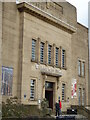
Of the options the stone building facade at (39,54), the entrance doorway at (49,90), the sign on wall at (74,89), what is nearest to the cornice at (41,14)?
the stone building facade at (39,54)

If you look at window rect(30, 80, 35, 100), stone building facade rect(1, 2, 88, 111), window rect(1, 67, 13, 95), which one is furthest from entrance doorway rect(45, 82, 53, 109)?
window rect(1, 67, 13, 95)

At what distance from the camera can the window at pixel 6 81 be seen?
21891 mm

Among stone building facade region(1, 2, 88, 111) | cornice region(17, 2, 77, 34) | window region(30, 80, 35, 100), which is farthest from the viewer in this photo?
window region(30, 80, 35, 100)

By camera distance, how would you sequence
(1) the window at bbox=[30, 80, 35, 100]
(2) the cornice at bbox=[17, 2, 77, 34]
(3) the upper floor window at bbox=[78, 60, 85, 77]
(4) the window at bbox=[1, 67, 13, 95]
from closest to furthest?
(4) the window at bbox=[1, 67, 13, 95]
(2) the cornice at bbox=[17, 2, 77, 34]
(1) the window at bbox=[30, 80, 35, 100]
(3) the upper floor window at bbox=[78, 60, 85, 77]

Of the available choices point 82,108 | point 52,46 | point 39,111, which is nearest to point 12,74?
point 39,111

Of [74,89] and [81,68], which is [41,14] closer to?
[74,89]

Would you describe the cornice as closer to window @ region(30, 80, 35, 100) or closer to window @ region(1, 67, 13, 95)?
window @ region(1, 67, 13, 95)

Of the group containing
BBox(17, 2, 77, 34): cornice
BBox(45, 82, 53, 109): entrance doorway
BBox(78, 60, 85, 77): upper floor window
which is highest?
BBox(17, 2, 77, 34): cornice

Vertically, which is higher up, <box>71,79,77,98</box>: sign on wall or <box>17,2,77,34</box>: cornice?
<box>17,2,77,34</box>: cornice

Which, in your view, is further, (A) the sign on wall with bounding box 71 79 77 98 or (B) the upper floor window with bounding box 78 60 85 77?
(B) the upper floor window with bounding box 78 60 85 77

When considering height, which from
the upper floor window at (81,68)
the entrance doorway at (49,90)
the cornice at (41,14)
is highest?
the cornice at (41,14)

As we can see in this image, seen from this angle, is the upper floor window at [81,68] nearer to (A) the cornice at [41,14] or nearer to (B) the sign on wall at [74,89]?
(B) the sign on wall at [74,89]

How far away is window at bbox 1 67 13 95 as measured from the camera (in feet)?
71.8

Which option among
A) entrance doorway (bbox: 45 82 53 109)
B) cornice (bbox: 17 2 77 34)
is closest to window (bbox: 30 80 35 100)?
entrance doorway (bbox: 45 82 53 109)
